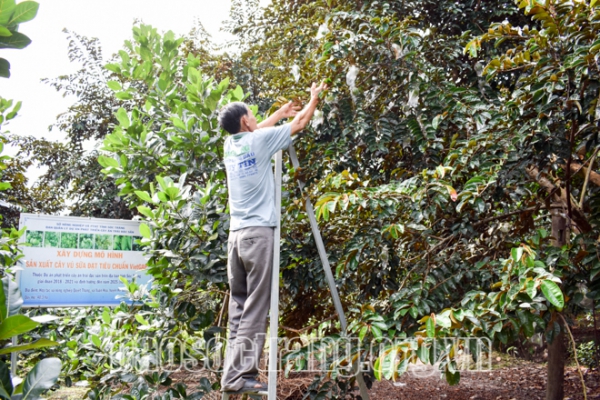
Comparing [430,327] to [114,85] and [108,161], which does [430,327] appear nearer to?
[108,161]

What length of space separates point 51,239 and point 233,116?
6.75 ft

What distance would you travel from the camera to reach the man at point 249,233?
2889 millimetres

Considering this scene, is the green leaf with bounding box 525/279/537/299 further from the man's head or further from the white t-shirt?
the man's head

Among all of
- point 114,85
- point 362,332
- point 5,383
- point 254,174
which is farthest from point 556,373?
point 5,383

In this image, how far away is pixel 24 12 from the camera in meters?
1.24

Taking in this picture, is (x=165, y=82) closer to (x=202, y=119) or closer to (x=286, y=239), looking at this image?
(x=202, y=119)

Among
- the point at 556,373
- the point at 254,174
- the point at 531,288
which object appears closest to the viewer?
the point at 531,288

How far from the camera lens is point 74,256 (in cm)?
418

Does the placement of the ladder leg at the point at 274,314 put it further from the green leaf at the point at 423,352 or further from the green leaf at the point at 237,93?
the green leaf at the point at 237,93

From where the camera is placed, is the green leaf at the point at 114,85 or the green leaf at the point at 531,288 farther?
the green leaf at the point at 114,85

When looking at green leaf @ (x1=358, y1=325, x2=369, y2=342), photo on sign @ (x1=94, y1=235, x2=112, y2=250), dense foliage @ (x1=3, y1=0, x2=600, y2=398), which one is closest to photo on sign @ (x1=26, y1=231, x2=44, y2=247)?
photo on sign @ (x1=94, y1=235, x2=112, y2=250)

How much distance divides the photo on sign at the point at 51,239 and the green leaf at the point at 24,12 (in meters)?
3.25

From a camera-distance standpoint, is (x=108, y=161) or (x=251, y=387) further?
(x=108, y=161)

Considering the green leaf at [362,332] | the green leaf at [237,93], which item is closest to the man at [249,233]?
the green leaf at [362,332]
